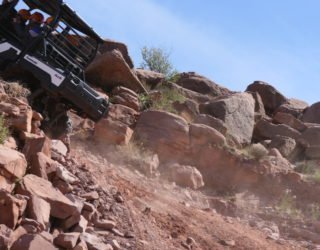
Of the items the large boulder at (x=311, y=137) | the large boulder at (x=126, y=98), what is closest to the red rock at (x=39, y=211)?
the large boulder at (x=126, y=98)

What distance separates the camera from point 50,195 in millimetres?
5492

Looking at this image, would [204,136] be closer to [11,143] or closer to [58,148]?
[58,148]

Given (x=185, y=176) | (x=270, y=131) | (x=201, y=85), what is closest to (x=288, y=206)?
(x=185, y=176)

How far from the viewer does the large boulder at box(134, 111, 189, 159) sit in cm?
1348

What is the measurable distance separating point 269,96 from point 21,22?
16.0 metres

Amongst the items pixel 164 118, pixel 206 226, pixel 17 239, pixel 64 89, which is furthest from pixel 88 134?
pixel 17 239

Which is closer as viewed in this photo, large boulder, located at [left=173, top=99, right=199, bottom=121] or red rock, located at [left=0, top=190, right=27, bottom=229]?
red rock, located at [left=0, top=190, right=27, bottom=229]

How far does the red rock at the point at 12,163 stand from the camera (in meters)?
5.38

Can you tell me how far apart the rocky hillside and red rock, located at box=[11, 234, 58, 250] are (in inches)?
0.4

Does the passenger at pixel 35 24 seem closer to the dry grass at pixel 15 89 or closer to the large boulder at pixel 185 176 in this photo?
the dry grass at pixel 15 89

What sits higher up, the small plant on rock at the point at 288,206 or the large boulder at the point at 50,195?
the small plant on rock at the point at 288,206

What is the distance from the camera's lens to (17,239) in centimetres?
446

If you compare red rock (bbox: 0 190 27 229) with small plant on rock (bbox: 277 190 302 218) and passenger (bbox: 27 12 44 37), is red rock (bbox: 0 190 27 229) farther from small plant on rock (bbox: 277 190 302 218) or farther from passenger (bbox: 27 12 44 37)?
small plant on rock (bbox: 277 190 302 218)

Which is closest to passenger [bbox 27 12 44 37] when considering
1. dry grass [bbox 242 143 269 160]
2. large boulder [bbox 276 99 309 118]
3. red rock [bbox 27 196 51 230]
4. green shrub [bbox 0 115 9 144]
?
green shrub [bbox 0 115 9 144]
